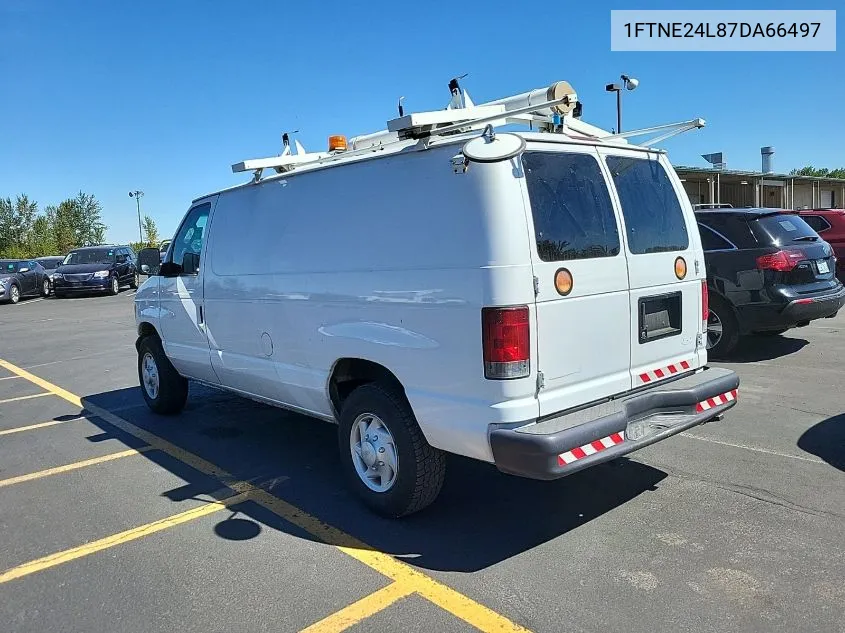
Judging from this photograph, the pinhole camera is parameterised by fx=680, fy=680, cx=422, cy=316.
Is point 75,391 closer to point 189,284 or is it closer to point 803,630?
point 189,284

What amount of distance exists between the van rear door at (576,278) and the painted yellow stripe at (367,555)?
1.00 m

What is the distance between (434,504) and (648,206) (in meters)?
2.31

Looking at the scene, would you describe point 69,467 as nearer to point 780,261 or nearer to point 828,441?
point 828,441

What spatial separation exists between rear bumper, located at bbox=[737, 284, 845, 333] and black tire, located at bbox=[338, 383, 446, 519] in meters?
5.40

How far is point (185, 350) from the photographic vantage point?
6.20 metres

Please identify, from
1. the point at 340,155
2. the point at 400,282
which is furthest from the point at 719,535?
the point at 340,155

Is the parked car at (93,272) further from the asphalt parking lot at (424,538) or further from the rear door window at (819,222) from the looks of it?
the rear door window at (819,222)

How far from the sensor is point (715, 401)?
4230 millimetres

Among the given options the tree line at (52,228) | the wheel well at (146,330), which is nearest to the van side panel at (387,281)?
the wheel well at (146,330)

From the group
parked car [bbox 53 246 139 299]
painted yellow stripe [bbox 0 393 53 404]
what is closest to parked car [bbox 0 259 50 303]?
parked car [bbox 53 246 139 299]

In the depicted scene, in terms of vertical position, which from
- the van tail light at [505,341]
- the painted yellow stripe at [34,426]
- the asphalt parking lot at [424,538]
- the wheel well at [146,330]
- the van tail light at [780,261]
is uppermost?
the van tail light at [780,261]

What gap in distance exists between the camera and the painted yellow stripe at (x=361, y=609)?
9.76ft

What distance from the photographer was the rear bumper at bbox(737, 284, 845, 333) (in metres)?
7.66

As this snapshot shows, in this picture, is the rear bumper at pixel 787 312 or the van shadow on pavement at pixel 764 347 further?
the van shadow on pavement at pixel 764 347
